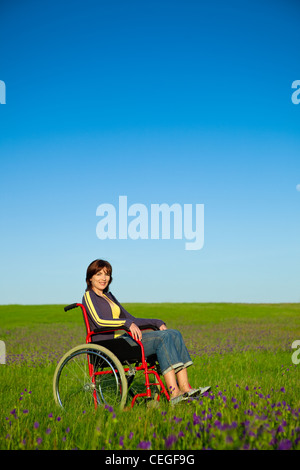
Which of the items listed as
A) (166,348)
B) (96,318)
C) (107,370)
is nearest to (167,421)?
(166,348)

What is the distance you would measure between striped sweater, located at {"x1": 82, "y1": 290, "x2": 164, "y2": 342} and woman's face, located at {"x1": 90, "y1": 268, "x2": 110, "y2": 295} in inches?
4.4

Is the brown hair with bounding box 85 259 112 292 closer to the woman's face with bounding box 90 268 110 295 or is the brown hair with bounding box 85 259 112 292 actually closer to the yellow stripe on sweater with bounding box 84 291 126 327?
the woman's face with bounding box 90 268 110 295

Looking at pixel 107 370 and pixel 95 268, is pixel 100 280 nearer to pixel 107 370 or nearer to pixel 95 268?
pixel 95 268

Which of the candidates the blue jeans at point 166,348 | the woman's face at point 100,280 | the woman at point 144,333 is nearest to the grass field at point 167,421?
the woman at point 144,333

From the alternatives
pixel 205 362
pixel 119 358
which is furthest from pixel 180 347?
pixel 205 362

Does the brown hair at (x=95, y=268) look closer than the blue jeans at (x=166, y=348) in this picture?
No

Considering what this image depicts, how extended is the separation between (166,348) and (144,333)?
34cm

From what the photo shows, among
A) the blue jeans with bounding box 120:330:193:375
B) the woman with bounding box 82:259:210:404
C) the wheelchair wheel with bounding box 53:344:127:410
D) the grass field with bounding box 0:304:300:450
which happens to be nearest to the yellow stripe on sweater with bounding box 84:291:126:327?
the woman with bounding box 82:259:210:404

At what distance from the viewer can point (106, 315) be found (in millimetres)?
5035

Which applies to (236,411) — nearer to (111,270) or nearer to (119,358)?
(119,358)

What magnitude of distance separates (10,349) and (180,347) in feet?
24.7

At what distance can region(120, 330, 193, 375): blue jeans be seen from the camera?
4.49 metres

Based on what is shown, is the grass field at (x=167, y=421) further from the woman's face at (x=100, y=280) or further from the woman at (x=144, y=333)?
the woman's face at (x=100, y=280)

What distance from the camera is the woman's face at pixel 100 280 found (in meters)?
5.12
